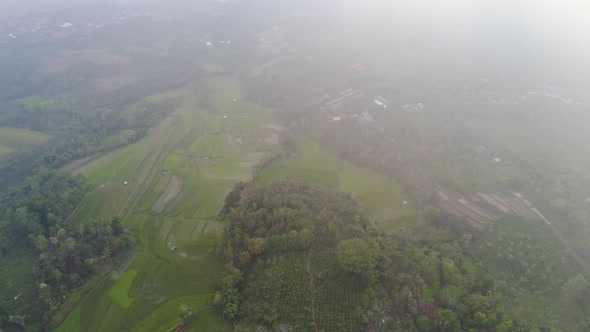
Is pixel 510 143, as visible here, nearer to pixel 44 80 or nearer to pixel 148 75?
pixel 148 75

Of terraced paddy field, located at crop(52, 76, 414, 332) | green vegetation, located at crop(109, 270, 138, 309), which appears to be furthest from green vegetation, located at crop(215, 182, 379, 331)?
green vegetation, located at crop(109, 270, 138, 309)

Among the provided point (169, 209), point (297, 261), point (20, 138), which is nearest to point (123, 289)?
point (169, 209)

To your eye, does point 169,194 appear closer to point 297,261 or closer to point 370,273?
point 297,261

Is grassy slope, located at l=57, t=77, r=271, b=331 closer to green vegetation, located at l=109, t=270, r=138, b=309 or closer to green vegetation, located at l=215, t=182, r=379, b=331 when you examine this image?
green vegetation, located at l=109, t=270, r=138, b=309

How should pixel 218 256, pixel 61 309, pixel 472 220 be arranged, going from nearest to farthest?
pixel 61 309 < pixel 218 256 < pixel 472 220

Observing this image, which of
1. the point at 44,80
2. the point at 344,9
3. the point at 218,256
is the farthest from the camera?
the point at 344,9

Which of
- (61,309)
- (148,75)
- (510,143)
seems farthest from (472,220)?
(148,75)
